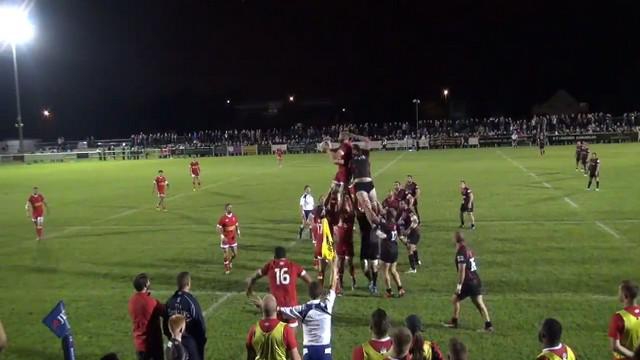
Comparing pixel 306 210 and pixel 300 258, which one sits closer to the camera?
pixel 300 258

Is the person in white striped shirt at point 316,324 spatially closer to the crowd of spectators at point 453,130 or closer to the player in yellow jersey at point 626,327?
the player in yellow jersey at point 626,327

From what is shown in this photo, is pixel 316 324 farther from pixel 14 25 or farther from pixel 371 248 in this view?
pixel 14 25

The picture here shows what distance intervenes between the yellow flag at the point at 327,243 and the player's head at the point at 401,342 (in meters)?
8.20

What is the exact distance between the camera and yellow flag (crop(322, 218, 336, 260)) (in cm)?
1400

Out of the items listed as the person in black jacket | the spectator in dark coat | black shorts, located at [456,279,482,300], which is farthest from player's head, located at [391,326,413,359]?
black shorts, located at [456,279,482,300]

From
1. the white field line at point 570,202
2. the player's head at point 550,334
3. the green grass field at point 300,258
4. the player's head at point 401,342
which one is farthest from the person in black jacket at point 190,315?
the white field line at point 570,202

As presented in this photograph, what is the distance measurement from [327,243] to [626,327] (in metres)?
7.59

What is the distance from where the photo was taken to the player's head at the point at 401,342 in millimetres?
5637

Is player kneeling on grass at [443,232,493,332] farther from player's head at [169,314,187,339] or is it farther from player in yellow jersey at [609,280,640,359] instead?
player's head at [169,314,187,339]

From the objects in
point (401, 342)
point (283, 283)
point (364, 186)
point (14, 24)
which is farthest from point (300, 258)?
point (14, 24)

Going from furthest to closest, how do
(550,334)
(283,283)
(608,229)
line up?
(608,229)
(283,283)
(550,334)

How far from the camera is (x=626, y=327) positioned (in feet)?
23.9

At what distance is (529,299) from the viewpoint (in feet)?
43.5

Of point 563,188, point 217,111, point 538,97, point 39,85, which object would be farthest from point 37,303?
point 538,97
